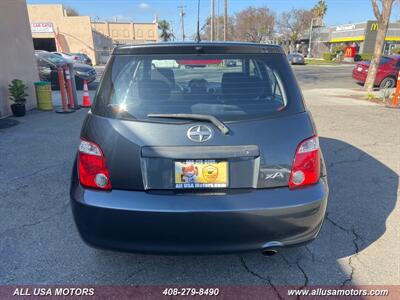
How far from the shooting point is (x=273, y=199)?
2006 mm

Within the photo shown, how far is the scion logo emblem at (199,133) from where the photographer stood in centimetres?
197

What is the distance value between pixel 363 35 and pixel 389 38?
12.7ft

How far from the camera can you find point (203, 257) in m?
2.63

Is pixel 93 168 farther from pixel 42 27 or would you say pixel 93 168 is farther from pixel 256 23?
pixel 256 23

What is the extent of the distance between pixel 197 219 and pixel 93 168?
2.57ft

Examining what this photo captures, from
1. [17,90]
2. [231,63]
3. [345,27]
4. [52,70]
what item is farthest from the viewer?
[345,27]

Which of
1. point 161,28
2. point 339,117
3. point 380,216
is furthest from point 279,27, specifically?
point 380,216

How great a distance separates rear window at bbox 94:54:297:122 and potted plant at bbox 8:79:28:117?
22.9 feet

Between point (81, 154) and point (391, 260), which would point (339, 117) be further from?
point (81, 154)

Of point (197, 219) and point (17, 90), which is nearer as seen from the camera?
point (197, 219)

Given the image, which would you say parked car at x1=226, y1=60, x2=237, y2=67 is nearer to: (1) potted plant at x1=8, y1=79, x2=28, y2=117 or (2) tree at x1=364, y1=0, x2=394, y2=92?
Answer: (1) potted plant at x1=8, y1=79, x2=28, y2=117

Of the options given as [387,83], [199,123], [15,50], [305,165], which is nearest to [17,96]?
[15,50]

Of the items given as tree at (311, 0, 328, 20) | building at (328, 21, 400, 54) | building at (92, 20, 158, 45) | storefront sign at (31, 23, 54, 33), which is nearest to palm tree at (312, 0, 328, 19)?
tree at (311, 0, 328, 20)

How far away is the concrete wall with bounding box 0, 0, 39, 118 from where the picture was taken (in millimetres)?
7883
